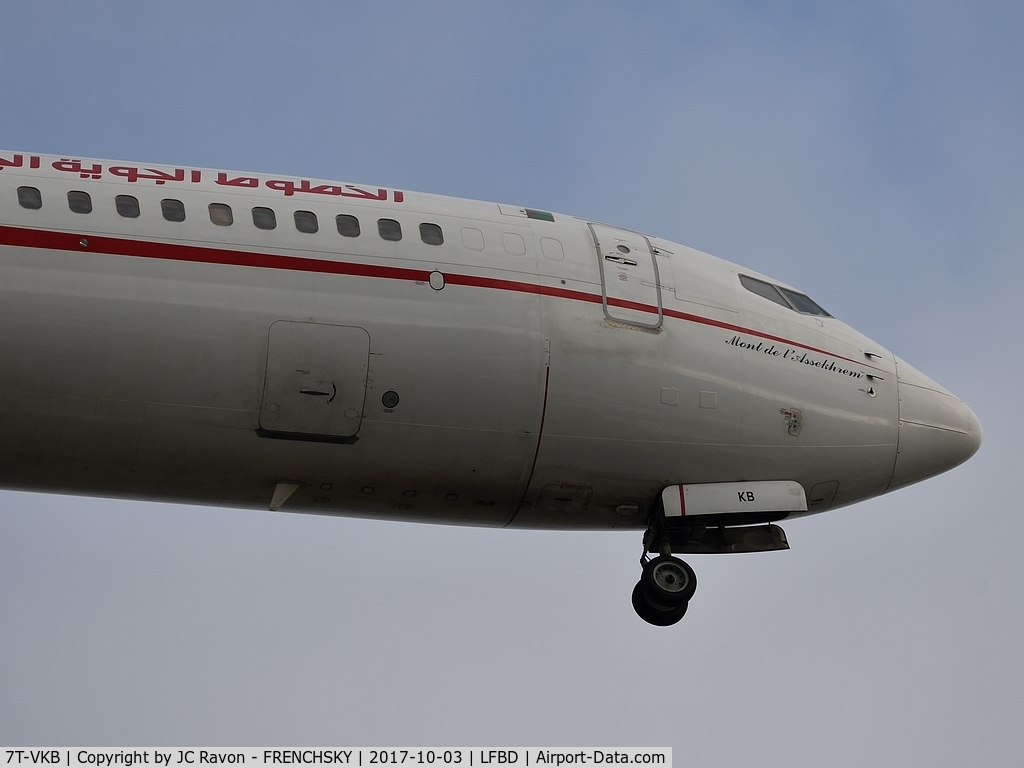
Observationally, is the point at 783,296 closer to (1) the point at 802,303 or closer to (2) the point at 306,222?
(1) the point at 802,303

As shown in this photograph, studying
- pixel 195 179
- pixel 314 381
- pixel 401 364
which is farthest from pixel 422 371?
pixel 195 179

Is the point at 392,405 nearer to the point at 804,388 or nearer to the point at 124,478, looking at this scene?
the point at 124,478

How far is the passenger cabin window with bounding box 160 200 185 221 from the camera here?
18.2 metres

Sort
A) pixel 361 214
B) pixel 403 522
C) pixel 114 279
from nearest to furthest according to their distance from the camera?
pixel 114 279 < pixel 361 214 < pixel 403 522

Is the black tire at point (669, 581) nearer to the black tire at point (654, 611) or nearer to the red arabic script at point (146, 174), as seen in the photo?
the black tire at point (654, 611)

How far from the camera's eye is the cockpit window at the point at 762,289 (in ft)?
70.7

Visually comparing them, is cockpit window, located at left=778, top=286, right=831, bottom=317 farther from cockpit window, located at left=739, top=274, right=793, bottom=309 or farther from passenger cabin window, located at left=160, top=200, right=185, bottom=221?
passenger cabin window, located at left=160, top=200, right=185, bottom=221

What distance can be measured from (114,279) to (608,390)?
19.6 feet

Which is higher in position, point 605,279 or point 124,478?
point 605,279

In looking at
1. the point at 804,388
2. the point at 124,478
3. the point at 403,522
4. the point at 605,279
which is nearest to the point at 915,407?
the point at 804,388

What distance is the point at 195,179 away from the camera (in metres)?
18.9

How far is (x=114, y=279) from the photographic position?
690 inches

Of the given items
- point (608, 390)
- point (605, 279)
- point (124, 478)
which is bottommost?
point (124, 478)

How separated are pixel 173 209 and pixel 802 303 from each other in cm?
876
